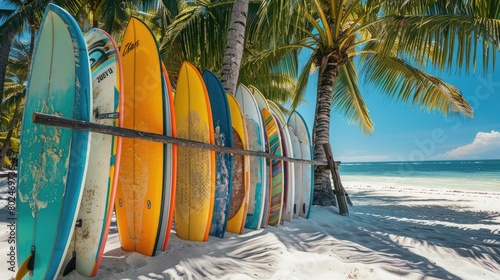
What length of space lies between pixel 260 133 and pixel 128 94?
46.3 inches

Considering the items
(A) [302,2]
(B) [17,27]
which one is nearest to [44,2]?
(B) [17,27]

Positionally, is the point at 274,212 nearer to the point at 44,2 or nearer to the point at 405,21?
the point at 405,21

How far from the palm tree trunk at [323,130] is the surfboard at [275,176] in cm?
181

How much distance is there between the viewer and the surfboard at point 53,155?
47.9 inches

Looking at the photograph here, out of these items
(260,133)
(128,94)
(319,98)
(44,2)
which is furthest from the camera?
(44,2)

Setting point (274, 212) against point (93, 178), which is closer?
point (93, 178)

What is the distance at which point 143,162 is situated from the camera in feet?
5.54

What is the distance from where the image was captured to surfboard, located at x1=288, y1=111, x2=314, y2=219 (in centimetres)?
322

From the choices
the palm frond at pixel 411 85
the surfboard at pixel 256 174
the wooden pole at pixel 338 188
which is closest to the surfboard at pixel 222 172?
the surfboard at pixel 256 174

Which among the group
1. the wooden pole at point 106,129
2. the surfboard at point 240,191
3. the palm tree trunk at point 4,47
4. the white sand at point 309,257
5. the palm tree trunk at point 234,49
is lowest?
the white sand at point 309,257

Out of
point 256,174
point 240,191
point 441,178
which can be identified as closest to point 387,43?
point 256,174

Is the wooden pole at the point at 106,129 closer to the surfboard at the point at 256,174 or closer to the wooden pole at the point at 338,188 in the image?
the surfboard at the point at 256,174

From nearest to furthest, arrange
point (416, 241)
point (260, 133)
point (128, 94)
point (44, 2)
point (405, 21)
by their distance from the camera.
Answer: point (128, 94) < point (416, 241) < point (260, 133) < point (405, 21) < point (44, 2)

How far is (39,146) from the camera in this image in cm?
141
